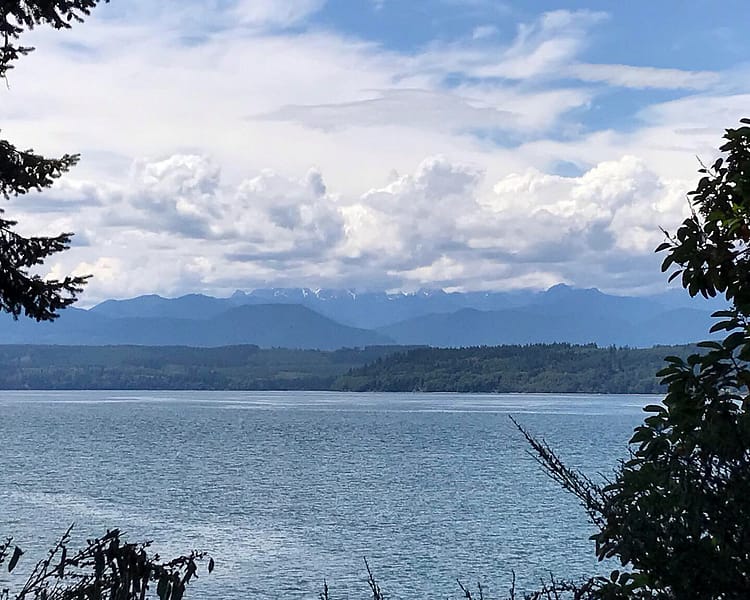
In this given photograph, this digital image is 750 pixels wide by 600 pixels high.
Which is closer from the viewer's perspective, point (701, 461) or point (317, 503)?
point (701, 461)

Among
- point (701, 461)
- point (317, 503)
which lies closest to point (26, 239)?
point (701, 461)

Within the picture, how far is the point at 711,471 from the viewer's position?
432 cm

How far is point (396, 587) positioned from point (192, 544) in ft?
35.3

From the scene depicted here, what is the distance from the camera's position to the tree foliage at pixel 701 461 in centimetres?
415

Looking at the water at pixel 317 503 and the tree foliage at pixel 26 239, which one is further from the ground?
the tree foliage at pixel 26 239

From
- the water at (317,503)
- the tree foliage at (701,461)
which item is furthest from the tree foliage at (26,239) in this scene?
the water at (317,503)

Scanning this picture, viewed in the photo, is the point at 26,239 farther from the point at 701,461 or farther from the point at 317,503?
the point at 317,503

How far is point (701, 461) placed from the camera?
172 inches

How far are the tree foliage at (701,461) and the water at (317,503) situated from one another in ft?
87.4

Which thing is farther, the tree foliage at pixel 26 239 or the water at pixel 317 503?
the water at pixel 317 503

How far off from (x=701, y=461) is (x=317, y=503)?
5035 cm

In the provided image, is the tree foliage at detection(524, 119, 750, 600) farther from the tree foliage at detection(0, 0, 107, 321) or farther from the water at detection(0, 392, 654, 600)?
the water at detection(0, 392, 654, 600)

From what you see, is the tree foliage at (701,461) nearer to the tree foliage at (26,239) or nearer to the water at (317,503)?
the tree foliage at (26,239)

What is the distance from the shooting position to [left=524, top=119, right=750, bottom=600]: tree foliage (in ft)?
13.6
